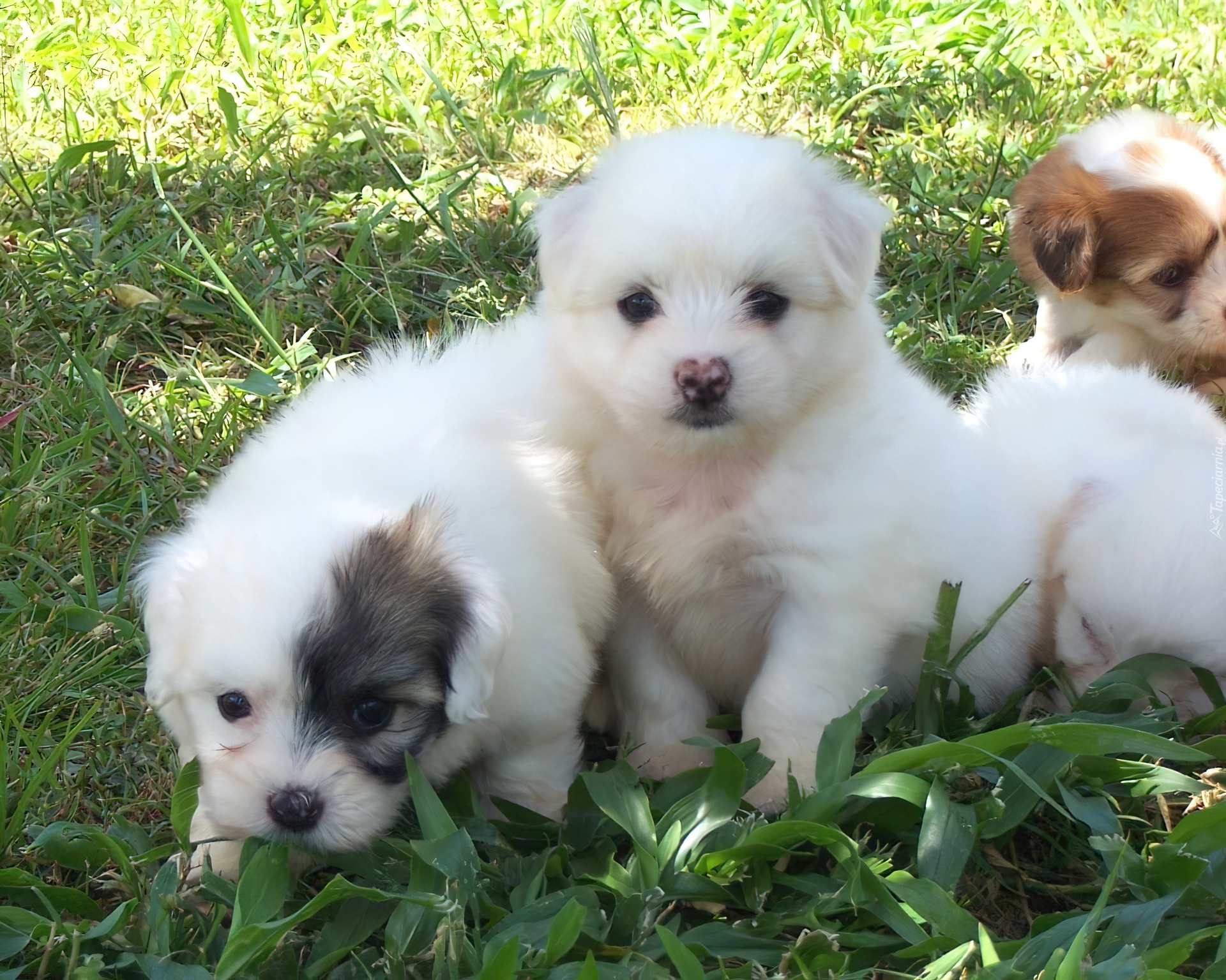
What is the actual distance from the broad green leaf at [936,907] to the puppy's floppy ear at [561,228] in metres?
1.61

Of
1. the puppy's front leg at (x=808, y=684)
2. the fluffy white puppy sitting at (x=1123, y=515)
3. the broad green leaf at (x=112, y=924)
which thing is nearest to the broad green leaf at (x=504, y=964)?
the broad green leaf at (x=112, y=924)

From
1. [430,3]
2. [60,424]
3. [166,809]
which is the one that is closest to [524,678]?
[166,809]

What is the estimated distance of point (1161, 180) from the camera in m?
4.57

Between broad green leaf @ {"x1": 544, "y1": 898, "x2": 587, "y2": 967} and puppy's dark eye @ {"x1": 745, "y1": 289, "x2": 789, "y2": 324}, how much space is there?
136 centimetres

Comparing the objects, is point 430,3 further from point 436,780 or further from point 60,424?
point 436,780

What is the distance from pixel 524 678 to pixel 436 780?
31 cm

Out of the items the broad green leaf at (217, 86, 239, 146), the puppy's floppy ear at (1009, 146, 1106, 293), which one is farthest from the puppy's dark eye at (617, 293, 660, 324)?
the broad green leaf at (217, 86, 239, 146)

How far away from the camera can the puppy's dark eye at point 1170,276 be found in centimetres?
458

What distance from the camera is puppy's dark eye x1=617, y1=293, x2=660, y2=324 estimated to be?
288 cm

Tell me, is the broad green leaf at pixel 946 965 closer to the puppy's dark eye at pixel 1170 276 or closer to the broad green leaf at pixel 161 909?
the broad green leaf at pixel 161 909

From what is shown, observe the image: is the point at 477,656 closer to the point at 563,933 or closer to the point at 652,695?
the point at 563,933

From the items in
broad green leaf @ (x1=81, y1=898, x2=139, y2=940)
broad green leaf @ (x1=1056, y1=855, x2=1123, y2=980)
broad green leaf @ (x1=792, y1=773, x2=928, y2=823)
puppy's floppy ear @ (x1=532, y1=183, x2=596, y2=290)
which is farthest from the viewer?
puppy's floppy ear @ (x1=532, y1=183, x2=596, y2=290)

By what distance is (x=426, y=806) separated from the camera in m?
2.61

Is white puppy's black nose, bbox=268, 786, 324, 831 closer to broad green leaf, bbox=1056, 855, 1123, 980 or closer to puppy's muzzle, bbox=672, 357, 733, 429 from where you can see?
puppy's muzzle, bbox=672, 357, 733, 429
